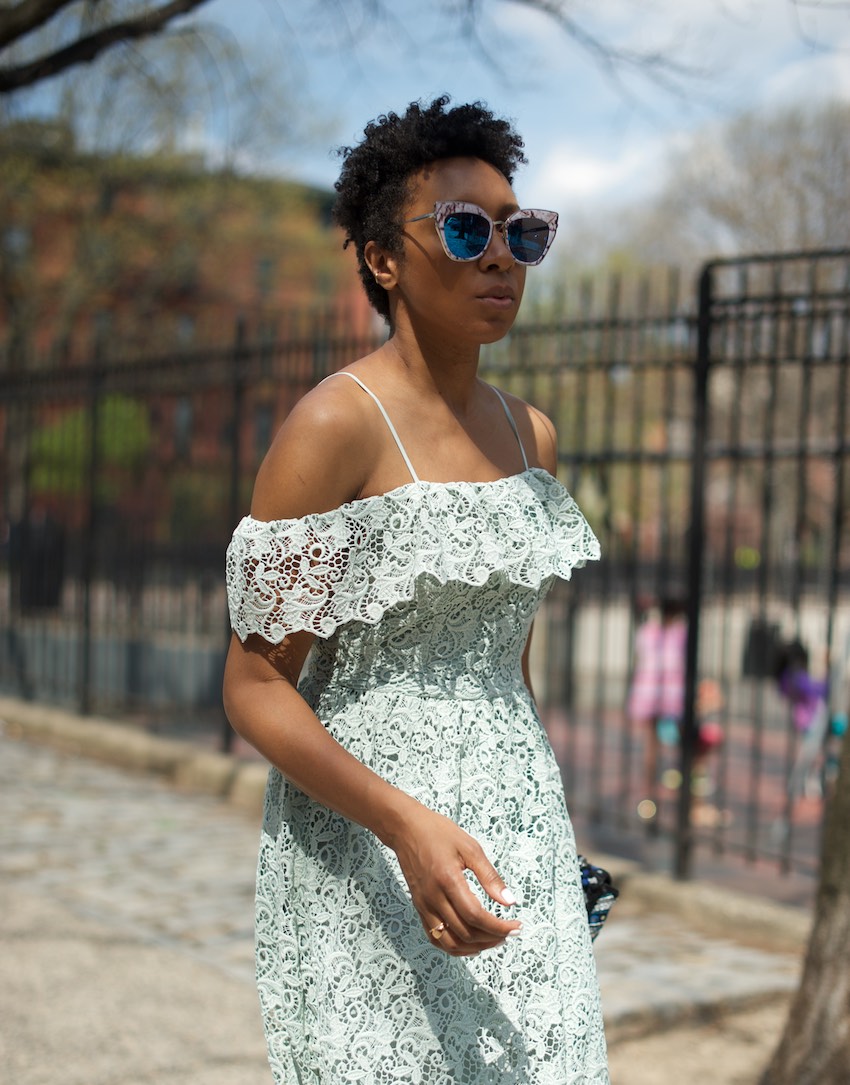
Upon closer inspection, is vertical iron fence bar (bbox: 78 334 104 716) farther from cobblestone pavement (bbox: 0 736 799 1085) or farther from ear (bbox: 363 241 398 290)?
ear (bbox: 363 241 398 290)

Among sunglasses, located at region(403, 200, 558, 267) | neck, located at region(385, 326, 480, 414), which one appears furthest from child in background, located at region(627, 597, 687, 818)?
sunglasses, located at region(403, 200, 558, 267)

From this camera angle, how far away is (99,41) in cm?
475

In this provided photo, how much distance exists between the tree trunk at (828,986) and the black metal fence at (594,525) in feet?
7.12

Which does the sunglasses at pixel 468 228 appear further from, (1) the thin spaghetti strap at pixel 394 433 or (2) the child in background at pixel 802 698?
(2) the child in background at pixel 802 698

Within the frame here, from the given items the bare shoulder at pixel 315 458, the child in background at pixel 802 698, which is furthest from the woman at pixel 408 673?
the child in background at pixel 802 698

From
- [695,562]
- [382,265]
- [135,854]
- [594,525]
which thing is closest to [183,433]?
[594,525]

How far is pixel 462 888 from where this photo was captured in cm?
152

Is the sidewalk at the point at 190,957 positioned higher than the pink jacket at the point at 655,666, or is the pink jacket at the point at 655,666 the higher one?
the pink jacket at the point at 655,666

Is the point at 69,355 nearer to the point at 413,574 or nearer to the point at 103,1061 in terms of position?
the point at 103,1061

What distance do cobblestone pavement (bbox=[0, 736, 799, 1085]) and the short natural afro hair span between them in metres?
2.80

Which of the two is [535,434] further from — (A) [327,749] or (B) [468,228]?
(A) [327,749]

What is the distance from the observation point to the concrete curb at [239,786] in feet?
18.0

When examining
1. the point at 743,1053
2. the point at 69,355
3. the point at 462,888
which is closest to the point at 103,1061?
the point at 743,1053

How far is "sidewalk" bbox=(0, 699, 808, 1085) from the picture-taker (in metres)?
4.06
